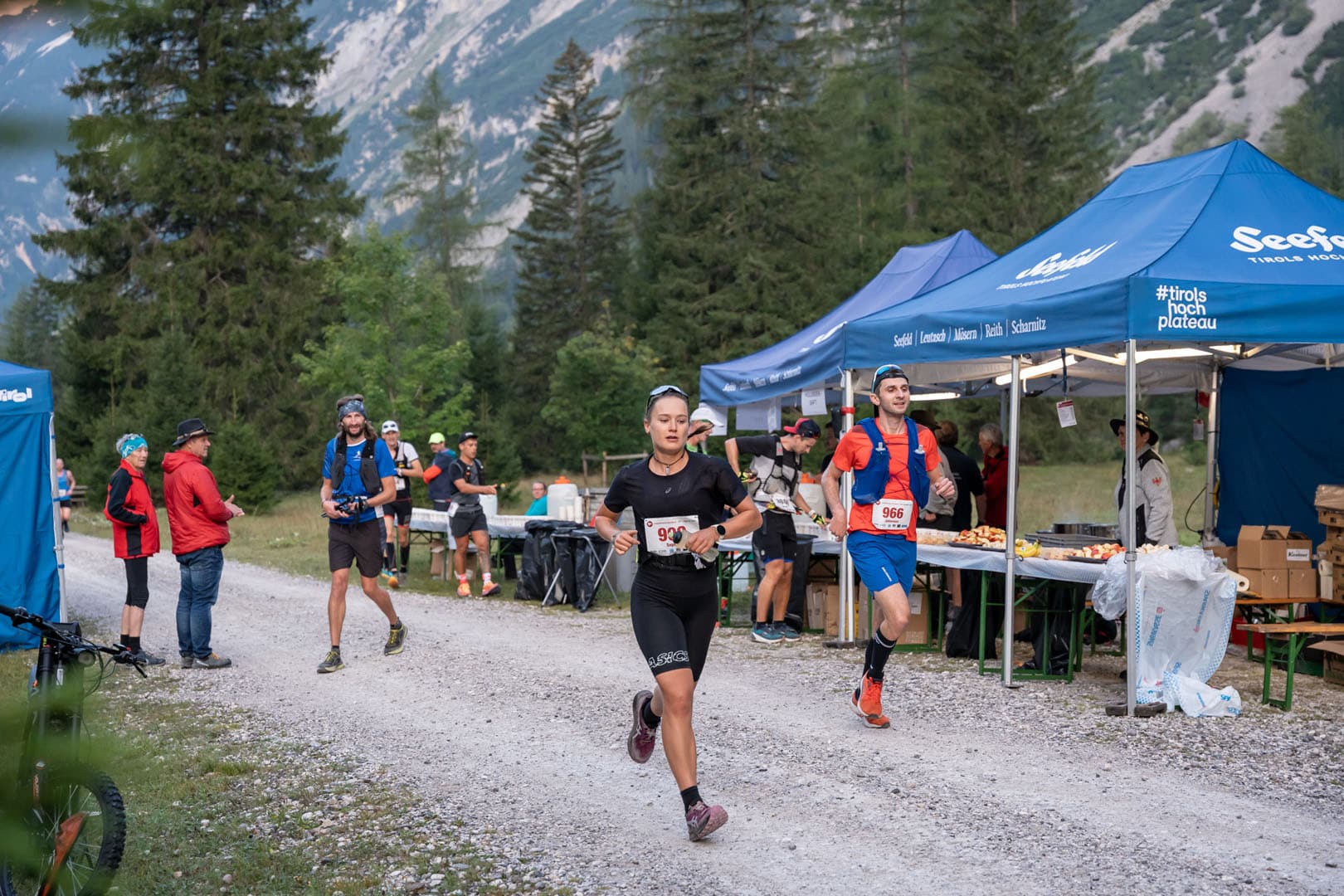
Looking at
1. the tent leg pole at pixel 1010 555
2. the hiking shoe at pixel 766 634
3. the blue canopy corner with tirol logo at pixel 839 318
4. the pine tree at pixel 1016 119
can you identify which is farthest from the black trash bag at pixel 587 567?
the pine tree at pixel 1016 119

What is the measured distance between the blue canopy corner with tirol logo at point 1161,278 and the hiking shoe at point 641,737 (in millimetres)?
3895

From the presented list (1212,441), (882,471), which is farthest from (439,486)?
(882,471)

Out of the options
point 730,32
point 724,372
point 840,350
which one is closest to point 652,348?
point 730,32

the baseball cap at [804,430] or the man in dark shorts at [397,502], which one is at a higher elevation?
the baseball cap at [804,430]

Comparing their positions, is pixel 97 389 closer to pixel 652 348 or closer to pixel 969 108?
pixel 652 348

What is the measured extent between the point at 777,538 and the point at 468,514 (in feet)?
17.7

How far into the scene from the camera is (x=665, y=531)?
5434 millimetres

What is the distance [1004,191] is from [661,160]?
12.5m

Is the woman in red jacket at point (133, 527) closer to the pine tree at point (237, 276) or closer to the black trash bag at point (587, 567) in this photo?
the black trash bag at point (587, 567)

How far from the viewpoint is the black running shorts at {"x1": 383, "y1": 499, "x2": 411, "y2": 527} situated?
1616cm

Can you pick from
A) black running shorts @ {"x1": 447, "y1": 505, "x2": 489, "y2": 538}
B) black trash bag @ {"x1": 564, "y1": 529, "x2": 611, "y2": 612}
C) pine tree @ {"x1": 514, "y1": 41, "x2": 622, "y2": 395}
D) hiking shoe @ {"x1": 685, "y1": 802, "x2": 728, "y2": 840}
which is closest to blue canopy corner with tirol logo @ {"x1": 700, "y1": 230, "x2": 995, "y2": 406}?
black trash bag @ {"x1": 564, "y1": 529, "x2": 611, "y2": 612}

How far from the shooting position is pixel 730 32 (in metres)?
45.5

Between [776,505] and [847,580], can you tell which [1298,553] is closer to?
[847,580]

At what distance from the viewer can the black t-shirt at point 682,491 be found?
5465mm
